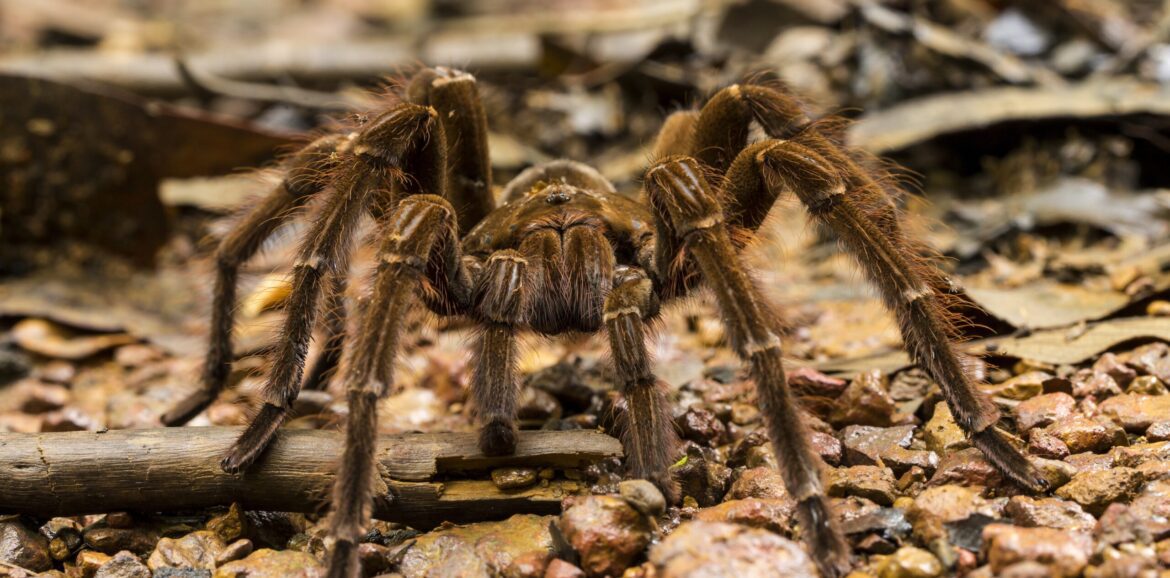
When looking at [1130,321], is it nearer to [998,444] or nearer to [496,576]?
[998,444]

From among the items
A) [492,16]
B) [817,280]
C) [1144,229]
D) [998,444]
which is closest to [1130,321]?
[998,444]

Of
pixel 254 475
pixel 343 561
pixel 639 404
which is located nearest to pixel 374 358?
pixel 343 561

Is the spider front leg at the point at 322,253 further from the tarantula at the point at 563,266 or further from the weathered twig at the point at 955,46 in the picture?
the weathered twig at the point at 955,46

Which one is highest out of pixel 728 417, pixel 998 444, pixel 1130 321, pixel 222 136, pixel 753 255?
pixel 222 136

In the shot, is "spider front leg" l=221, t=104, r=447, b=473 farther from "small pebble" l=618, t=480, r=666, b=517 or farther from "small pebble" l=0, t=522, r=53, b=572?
"small pebble" l=618, t=480, r=666, b=517

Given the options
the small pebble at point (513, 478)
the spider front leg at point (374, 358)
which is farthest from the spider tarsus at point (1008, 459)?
the spider front leg at point (374, 358)

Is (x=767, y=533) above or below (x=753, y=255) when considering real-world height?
below
